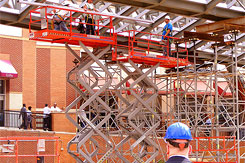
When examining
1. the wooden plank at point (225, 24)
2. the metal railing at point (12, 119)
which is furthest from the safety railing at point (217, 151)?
the metal railing at point (12, 119)

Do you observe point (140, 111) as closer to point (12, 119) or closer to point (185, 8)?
point (185, 8)

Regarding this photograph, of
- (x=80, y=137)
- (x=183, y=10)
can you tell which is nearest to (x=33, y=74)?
(x=80, y=137)

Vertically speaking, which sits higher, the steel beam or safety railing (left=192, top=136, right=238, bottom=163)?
the steel beam

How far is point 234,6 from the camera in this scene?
934 inches

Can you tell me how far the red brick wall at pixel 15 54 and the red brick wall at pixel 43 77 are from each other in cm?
258

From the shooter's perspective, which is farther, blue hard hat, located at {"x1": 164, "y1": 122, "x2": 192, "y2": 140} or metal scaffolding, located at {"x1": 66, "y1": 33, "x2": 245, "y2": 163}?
metal scaffolding, located at {"x1": 66, "y1": 33, "x2": 245, "y2": 163}

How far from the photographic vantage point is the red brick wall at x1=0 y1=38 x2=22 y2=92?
35.1 m

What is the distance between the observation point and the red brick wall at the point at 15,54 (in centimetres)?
3509

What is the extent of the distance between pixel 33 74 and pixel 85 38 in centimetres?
1463

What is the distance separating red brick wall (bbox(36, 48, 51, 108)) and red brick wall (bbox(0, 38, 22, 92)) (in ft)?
8.46

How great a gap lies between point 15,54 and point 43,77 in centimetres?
359

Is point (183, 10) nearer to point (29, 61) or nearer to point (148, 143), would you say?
point (148, 143)

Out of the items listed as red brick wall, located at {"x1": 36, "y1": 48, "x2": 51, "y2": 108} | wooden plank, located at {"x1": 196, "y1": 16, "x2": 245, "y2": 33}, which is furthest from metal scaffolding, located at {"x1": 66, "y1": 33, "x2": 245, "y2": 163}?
red brick wall, located at {"x1": 36, "y1": 48, "x2": 51, "y2": 108}

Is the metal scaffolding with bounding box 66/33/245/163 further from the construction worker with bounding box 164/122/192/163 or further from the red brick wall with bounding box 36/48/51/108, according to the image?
the construction worker with bounding box 164/122/192/163
